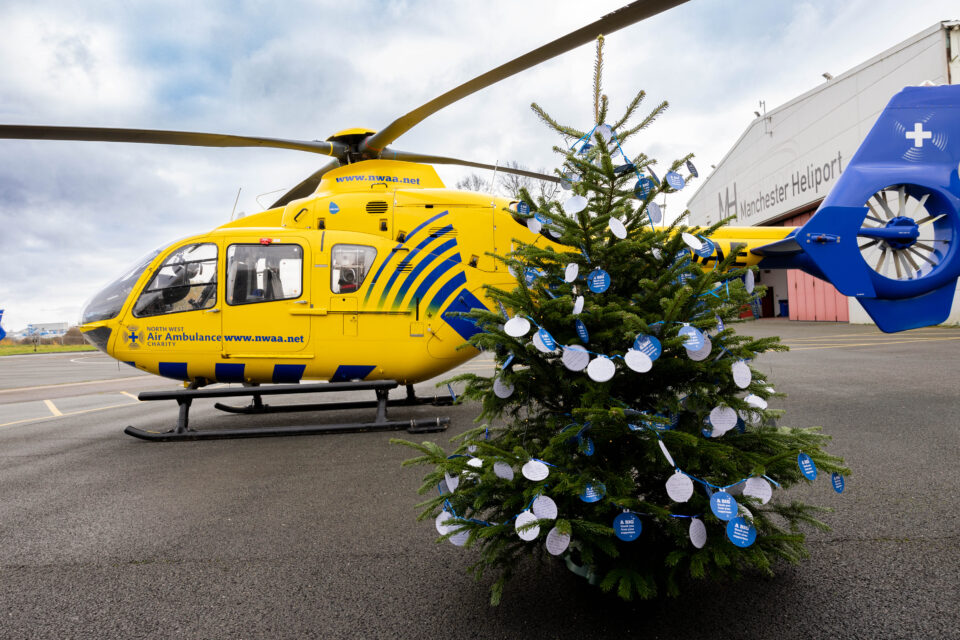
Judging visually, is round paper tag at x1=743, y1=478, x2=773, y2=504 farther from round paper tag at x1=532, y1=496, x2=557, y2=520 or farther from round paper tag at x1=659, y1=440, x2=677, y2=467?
round paper tag at x1=532, y1=496, x2=557, y2=520

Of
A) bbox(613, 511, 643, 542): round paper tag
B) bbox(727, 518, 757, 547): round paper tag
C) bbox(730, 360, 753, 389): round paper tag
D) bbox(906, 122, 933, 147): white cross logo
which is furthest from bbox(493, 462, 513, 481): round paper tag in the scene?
bbox(906, 122, 933, 147): white cross logo

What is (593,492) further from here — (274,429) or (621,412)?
(274,429)

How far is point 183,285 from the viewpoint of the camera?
6.20 m

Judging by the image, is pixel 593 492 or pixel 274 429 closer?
pixel 593 492

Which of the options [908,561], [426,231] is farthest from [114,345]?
[908,561]

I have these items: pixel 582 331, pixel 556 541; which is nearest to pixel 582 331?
pixel 582 331

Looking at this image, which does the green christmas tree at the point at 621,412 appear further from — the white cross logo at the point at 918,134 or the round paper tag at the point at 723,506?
the white cross logo at the point at 918,134

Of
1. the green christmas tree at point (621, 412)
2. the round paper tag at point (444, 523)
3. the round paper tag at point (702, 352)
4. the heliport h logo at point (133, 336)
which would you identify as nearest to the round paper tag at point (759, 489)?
the green christmas tree at point (621, 412)

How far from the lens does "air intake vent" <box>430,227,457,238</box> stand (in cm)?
638

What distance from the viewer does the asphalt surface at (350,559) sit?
211 centimetres

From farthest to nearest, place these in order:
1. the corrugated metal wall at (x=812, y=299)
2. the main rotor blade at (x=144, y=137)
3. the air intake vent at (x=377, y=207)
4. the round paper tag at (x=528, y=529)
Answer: the corrugated metal wall at (x=812, y=299) < the air intake vent at (x=377, y=207) < the main rotor blade at (x=144, y=137) < the round paper tag at (x=528, y=529)

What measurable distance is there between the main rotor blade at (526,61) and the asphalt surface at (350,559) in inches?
131

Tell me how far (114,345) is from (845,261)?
26.7 feet

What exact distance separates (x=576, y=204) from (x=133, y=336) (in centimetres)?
606
